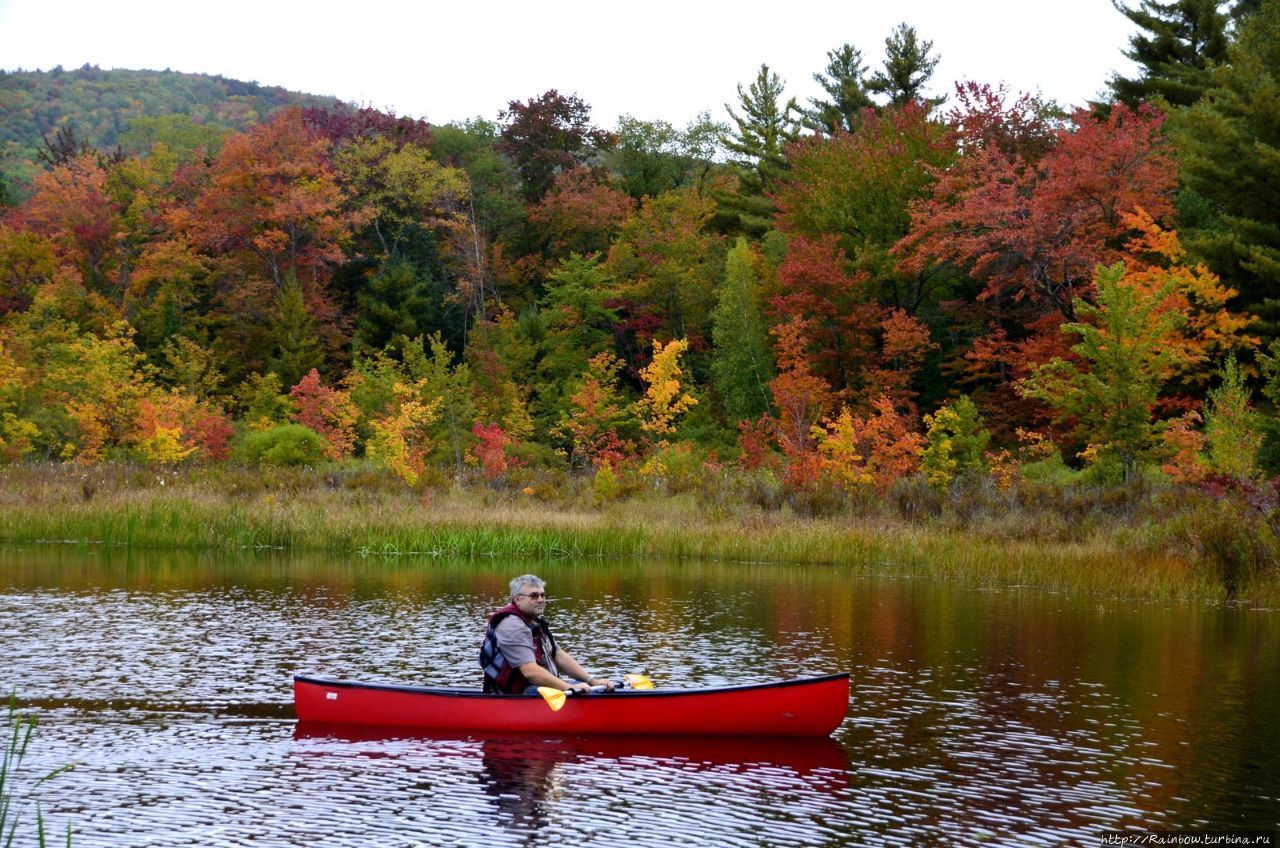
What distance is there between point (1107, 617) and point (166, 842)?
1591 cm

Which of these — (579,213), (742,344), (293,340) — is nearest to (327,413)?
(293,340)

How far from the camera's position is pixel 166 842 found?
9453mm

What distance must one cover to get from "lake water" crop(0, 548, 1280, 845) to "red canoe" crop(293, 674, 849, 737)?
0.65 feet

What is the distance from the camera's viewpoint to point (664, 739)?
12914 mm

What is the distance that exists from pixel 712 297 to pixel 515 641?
138 ft

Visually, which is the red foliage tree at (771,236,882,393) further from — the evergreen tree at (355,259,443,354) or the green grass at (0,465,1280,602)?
the evergreen tree at (355,259,443,354)

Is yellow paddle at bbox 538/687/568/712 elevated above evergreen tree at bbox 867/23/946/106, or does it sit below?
below

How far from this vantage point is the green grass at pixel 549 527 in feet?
82.6

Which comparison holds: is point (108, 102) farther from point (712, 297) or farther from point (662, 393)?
point (662, 393)

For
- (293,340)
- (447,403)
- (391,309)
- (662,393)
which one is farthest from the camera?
(391,309)

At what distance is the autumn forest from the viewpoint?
3362cm

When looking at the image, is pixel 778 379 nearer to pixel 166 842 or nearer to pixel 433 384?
pixel 433 384

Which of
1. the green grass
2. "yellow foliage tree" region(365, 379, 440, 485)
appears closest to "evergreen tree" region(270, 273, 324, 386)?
"yellow foliage tree" region(365, 379, 440, 485)

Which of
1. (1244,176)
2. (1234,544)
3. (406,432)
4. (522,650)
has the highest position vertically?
(1244,176)
